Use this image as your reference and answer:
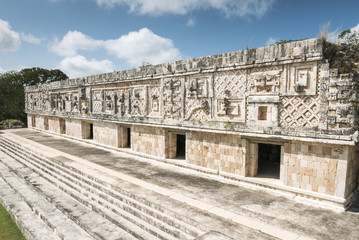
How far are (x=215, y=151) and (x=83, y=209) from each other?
421 cm

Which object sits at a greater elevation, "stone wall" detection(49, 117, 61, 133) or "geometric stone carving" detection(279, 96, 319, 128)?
"geometric stone carving" detection(279, 96, 319, 128)

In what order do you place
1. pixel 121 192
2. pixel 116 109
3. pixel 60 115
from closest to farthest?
1. pixel 121 192
2. pixel 116 109
3. pixel 60 115

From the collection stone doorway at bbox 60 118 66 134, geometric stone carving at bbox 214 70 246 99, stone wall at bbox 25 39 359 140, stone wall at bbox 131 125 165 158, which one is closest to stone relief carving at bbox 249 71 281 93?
stone wall at bbox 25 39 359 140

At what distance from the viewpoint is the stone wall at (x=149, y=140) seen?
9.37 metres

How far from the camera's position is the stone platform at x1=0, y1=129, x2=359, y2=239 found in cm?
443

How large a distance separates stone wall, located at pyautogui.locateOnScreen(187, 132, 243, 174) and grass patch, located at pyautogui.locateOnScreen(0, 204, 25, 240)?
17.1 feet

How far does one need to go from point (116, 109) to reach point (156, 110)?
298 cm

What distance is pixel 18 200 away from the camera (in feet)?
22.1

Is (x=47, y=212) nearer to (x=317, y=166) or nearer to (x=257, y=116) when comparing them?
(x=257, y=116)

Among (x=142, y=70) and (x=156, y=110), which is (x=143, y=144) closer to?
(x=156, y=110)

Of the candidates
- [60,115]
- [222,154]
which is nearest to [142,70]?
[222,154]

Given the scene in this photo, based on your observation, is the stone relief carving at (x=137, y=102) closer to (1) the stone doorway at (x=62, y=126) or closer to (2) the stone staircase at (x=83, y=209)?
(2) the stone staircase at (x=83, y=209)

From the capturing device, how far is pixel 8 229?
551cm

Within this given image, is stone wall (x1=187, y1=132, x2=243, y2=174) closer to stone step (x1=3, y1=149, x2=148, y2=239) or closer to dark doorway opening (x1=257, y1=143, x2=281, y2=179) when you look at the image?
dark doorway opening (x1=257, y1=143, x2=281, y2=179)
